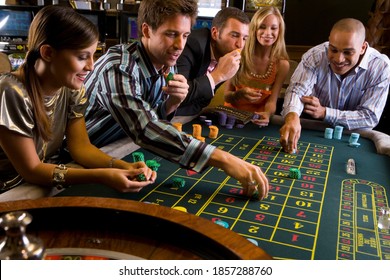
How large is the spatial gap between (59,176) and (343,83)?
1.98 m

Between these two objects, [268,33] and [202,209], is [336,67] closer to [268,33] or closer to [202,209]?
[268,33]

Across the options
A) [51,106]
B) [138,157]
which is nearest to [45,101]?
[51,106]

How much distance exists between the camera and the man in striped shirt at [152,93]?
1522 mm

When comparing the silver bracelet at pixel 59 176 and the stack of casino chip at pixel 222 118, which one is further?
the stack of casino chip at pixel 222 118

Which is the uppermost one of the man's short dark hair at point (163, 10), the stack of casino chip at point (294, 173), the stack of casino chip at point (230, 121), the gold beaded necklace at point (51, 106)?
the man's short dark hair at point (163, 10)

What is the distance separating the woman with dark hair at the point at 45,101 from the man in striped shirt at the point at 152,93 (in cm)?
17

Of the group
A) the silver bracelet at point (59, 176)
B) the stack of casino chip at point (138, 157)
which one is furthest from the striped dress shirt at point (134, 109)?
the silver bracelet at point (59, 176)

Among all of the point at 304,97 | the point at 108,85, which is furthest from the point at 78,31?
the point at 304,97

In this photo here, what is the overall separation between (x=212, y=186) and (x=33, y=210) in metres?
0.78

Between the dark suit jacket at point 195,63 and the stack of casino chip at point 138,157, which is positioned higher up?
the dark suit jacket at point 195,63

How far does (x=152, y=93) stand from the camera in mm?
1970

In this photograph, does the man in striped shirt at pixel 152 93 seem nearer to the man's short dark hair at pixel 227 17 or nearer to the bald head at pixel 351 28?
the man's short dark hair at pixel 227 17

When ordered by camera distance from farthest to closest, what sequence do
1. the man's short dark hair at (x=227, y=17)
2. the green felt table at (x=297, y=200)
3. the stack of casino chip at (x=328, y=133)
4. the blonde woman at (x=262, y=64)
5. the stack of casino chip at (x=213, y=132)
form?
the blonde woman at (x=262, y=64)
the man's short dark hair at (x=227, y=17)
the stack of casino chip at (x=328, y=133)
the stack of casino chip at (x=213, y=132)
the green felt table at (x=297, y=200)

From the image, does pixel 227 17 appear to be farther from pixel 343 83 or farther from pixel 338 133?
pixel 338 133
